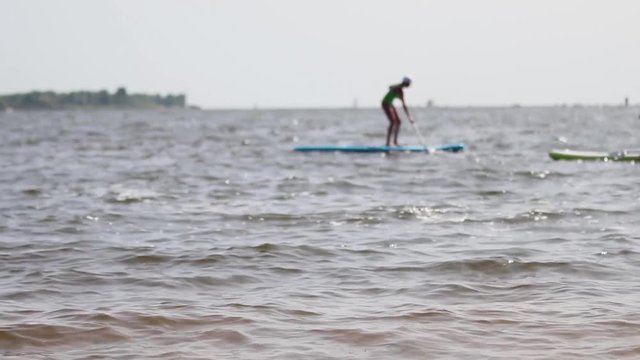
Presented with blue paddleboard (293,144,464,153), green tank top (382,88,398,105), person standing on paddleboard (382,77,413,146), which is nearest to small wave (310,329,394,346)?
person standing on paddleboard (382,77,413,146)

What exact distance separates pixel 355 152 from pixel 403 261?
47.8ft

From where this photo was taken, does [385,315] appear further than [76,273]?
No

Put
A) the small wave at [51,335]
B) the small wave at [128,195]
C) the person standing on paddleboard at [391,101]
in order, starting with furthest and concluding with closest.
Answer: the person standing on paddleboard at [391,101], the small wave at [128,195], the small wave at [51,335]

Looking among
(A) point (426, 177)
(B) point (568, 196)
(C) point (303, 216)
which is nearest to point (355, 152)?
(A) point (426, 177)

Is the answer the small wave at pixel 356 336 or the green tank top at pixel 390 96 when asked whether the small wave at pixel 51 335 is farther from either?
the green tank top at pixel 390 96

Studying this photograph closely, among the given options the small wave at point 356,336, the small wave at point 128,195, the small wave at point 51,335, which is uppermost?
the small wave at point 356,336

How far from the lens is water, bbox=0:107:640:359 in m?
5.07

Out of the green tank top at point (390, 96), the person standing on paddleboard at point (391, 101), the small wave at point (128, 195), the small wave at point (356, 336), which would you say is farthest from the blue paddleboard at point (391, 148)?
the small wave at point (356, 336)

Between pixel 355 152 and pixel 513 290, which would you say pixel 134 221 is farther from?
pixel 355 152

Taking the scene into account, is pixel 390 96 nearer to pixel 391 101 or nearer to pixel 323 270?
pixel 391 101

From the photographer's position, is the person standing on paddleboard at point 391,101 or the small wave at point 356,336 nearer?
the small wave at point 356,336

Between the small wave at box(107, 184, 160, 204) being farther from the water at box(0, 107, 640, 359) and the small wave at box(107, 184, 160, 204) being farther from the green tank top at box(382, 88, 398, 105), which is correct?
the green tank top at box(382, 88, 398, 105)

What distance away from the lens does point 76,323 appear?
5492 mm

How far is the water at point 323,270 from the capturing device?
16.6 ft
